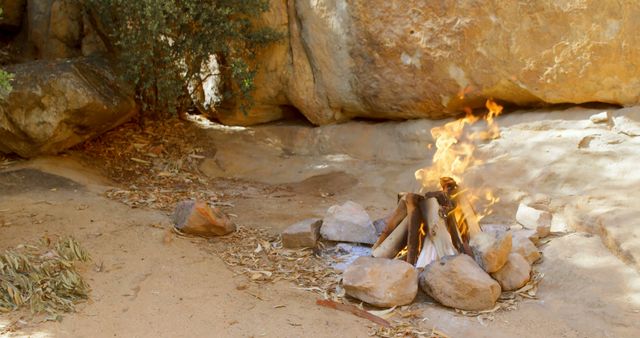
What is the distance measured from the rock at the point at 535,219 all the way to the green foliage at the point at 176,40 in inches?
151

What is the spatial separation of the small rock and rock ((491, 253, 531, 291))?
89.7 inches

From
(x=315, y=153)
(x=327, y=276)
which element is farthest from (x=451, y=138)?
(x=327, y=276)

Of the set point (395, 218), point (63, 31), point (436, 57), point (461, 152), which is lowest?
point (395, 218)

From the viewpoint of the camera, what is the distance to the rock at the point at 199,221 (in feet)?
18.0

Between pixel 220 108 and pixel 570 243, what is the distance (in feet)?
17.2

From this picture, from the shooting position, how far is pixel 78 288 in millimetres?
4398

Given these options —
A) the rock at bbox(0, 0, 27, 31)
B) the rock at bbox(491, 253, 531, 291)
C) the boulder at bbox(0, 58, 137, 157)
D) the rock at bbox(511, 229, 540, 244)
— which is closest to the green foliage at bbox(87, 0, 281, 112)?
the boulder at bbox(0, 58, 137, 157)

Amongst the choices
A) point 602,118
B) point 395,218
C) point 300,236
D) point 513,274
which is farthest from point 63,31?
point 513,274

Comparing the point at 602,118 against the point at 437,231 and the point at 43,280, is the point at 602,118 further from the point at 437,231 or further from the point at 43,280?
the point at 43,280

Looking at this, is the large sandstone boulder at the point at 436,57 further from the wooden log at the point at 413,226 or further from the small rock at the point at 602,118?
the wooden log at the point at 413,226

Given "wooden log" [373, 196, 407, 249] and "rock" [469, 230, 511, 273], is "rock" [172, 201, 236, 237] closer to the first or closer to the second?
"wooden log" [373, 196, 407, 249]

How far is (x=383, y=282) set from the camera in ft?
14.6

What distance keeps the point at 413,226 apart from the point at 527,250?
839 mm

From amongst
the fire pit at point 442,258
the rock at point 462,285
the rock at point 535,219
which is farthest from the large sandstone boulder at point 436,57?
the rock at point 462,285
